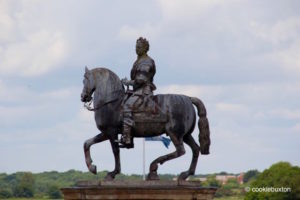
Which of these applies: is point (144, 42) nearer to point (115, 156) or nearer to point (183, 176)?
point (115, 156)

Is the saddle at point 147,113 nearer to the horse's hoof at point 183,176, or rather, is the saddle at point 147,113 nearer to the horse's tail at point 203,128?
the horse's tail at point 203,128

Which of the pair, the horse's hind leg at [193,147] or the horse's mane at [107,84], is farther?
the horse's hind leg at [193,147]

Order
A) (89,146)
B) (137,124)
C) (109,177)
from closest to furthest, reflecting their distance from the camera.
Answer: (137,124) < (109,177) < (89,146)

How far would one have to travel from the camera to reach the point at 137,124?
30141mm

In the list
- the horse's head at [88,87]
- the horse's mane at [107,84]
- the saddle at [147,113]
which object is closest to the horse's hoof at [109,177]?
the saddle at [147,113]

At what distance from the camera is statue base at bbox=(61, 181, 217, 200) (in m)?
29.2

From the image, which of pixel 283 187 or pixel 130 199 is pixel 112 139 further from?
pixel 283 187

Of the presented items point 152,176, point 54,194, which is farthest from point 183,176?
point 54,194

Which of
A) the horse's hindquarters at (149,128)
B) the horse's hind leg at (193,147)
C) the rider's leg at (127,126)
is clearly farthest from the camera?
the horse's hind leg at (193,147)

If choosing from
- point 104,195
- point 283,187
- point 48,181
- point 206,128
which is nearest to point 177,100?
point 206,128

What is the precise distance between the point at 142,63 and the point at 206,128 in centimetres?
254

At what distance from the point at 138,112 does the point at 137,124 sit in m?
0.33

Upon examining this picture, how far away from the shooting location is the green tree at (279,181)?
132 m

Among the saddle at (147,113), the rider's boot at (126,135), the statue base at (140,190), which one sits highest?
the saddle at (147,113)
